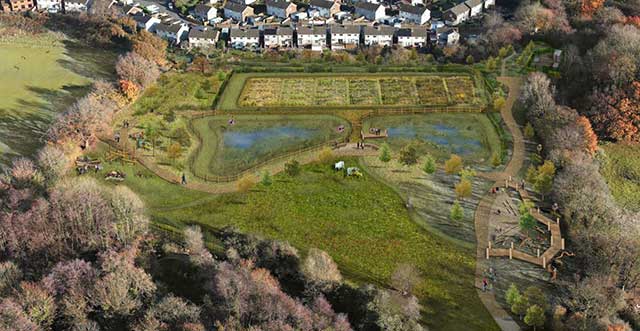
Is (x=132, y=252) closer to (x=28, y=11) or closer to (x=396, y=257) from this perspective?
(x=396, y=257)

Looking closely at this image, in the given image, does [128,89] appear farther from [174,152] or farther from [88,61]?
[88,61]

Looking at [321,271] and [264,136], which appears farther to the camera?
[264,136]

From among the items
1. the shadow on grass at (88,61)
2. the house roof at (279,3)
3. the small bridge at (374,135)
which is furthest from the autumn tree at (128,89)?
the house roof at (279,3)

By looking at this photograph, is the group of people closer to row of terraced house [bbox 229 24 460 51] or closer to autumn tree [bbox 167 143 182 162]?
autumn tree [bbox 167 143 182 162]

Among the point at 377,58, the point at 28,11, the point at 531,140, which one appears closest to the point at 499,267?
the point at 531,140

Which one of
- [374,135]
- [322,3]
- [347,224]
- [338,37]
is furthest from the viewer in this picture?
[322,3]

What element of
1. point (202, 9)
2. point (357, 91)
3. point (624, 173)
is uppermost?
point (202, 9)

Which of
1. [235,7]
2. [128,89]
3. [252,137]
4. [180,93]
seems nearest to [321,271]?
[252,137]
